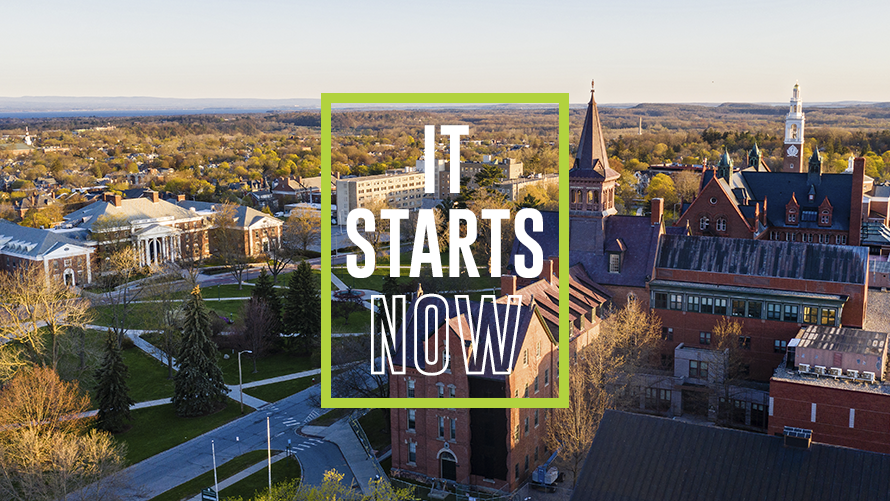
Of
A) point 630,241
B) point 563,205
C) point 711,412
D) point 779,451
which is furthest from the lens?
point 630,241

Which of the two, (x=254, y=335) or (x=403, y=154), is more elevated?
(x=403, y=154)

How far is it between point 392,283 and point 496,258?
44130mm

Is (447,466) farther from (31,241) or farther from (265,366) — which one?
(31,241)

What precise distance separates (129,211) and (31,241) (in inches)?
710

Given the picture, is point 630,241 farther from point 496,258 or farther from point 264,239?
point 264,239

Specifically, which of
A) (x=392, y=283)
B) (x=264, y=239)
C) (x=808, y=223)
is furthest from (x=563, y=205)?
(x=264, y=239)

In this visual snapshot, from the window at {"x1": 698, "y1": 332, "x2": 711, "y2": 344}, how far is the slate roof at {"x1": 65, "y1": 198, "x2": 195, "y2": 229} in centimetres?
8291

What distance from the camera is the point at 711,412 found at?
50750 mm

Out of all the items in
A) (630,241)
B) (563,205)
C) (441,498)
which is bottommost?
(441,498)

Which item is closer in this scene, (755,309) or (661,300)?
(755,309)

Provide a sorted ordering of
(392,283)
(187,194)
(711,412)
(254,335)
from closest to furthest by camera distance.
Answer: (711,412)
(254,335)
(392,283)
(187,194)

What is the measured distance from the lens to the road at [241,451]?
1785 inches

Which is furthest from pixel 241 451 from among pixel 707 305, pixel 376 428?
pixel 707 305

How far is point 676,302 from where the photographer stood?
59.1m
